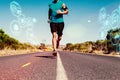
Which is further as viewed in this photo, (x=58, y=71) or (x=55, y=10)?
(x=55, y=10)

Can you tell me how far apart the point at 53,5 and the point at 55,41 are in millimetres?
1703

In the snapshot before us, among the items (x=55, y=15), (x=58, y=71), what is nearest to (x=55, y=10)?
(x=55, y=15)

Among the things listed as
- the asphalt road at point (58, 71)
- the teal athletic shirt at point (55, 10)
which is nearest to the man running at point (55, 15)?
the teal athletic shirt at point (55, 10)

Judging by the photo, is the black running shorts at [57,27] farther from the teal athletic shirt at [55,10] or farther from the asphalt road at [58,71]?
the asphalt road at [58,71]

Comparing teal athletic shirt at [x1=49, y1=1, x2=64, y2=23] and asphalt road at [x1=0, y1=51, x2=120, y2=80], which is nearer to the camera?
asphalt road at [x1=0, y1=51, x2=120, y2=80]

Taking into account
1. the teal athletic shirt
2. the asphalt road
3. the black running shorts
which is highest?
the teal athletic shirt

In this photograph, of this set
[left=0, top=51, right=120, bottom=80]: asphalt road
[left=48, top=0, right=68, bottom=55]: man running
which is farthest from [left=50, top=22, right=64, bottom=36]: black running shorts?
[left=0, top=51, right=120, bottom=80]: asphalt road

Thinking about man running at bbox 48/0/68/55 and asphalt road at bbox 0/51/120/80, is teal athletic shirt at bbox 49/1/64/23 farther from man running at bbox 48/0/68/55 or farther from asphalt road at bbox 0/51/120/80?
asphalt road at bbox 0/51/120/80

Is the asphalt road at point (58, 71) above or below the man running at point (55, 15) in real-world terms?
below

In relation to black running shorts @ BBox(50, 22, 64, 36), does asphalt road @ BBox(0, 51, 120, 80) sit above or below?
below

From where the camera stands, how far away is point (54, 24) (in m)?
12.1

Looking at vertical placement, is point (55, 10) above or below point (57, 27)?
above

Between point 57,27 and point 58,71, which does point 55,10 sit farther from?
point 58,71

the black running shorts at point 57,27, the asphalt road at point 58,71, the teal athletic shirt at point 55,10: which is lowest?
the asphalt road at point 58,71
